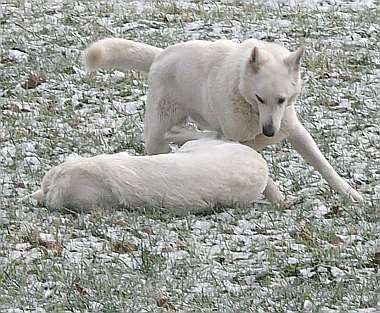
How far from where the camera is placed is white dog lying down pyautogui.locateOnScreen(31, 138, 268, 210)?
5.97 m

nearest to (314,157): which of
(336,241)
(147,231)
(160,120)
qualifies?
(160,120)

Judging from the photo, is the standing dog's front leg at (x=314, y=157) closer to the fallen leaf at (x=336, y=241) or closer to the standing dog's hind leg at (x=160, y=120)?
the standing dog's hind leg at (x=160, y=120)

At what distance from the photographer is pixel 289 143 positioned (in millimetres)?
7539

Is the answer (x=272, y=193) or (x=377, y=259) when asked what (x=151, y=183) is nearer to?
(x=272, y=193)

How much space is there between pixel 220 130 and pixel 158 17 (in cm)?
479

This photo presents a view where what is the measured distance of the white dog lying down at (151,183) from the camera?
19.6 ft

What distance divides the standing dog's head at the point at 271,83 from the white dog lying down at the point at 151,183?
1.50 ft

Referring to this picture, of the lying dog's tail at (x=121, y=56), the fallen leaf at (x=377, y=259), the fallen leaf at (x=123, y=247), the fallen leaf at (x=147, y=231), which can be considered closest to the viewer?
the fallen leaf at (x=377, y=259)

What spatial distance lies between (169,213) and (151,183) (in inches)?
8.4

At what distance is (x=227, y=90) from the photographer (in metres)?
6.83

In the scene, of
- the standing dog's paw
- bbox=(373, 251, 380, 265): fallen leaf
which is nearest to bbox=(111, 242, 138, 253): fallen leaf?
bbox=(373, 251, 380, 265): fallen leaf

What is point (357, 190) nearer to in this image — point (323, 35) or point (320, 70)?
point (320, 70)

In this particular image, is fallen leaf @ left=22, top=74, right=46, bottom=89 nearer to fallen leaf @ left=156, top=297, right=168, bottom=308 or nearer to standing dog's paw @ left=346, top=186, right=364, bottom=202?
standing dog's paw @ left=346, top=186, right=364, bottom=202

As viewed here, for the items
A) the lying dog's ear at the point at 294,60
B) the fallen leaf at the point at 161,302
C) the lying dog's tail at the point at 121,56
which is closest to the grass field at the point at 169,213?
the fallen leaf at the point at 161,302
